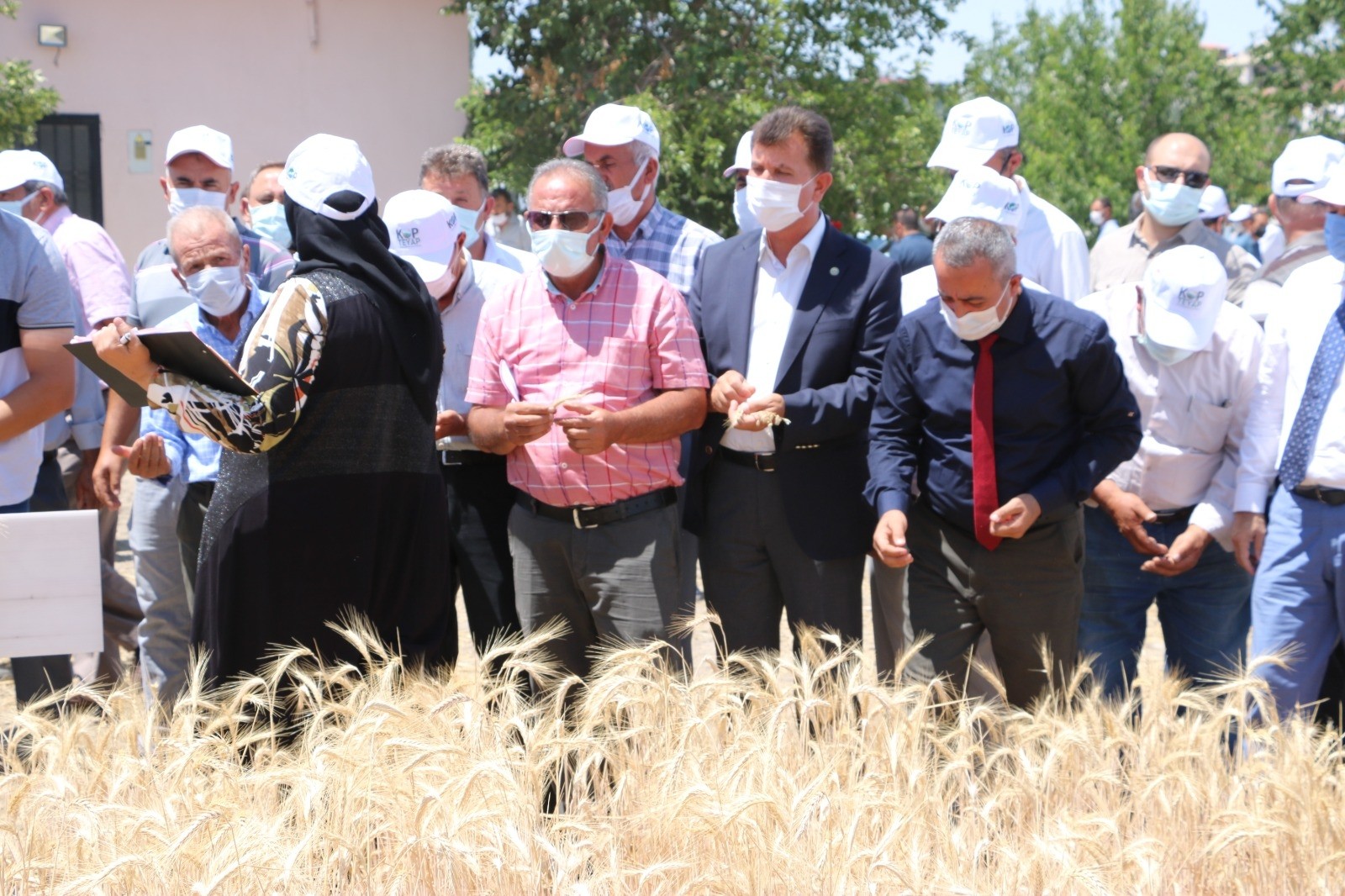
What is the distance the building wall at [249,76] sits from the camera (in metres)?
17.0

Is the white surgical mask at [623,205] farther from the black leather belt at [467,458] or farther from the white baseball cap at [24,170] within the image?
the white baseball cap at [24,170]

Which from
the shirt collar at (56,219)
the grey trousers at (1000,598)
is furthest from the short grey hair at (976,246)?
the shirt collar at (56,219)

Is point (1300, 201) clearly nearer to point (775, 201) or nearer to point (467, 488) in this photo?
point (775, 201)

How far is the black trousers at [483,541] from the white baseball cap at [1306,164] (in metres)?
3.73

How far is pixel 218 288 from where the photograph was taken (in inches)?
186

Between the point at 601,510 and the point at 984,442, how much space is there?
3.74ft

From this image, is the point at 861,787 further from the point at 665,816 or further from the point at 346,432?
the point at 346,432

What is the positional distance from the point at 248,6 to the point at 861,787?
16.4 metres

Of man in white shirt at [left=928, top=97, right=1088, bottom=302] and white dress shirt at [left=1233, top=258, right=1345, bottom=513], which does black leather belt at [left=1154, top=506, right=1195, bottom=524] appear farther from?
man in white shirt at [left=928, top=97, right=1088, bottom=302]

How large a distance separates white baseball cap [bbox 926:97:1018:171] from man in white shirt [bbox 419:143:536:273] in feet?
5.53

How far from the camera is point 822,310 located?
4.51m

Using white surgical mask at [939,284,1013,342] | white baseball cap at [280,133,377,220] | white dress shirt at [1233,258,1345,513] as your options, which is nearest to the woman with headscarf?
white baseball cap at [280,133,377,220]

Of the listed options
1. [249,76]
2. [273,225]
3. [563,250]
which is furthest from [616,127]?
[249,76]

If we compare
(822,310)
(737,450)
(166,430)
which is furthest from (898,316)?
(166,430)
